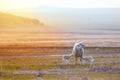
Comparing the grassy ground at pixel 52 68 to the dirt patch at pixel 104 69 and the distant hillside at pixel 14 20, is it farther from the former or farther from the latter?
the distant hillside at pixel 14 20

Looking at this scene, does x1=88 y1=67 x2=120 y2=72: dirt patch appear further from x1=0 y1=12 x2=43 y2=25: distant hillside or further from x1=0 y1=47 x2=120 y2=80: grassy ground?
x1=0 y1=12 x2=43 y2=25: distant hillside

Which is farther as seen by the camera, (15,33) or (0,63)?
(15,33)

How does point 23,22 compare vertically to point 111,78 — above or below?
above

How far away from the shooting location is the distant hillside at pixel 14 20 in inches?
933

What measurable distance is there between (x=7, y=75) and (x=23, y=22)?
1216 cm

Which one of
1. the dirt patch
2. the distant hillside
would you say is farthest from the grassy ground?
the distant hillside

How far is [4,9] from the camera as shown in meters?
22.8

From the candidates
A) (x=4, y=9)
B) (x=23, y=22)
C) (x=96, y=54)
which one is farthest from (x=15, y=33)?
(x=96, y=54)

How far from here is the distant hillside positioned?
2370 centimetres

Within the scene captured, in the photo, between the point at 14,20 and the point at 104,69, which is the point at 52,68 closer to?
the point at 104,69

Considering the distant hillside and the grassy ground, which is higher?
the distant hillside

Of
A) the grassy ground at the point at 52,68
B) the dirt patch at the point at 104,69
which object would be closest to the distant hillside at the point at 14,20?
the grassy ground at the point at 52,68

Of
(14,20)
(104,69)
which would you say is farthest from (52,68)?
(14,20)

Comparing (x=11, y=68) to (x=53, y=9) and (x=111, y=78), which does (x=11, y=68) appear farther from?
(x=53, y=9)
